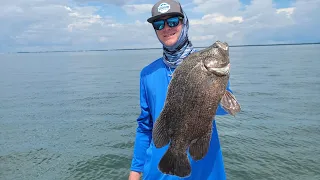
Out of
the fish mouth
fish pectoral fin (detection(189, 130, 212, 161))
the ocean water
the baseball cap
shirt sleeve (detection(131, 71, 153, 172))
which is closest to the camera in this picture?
the fish mouth

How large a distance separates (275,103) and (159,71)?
2255cm

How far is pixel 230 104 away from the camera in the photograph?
2.97 m

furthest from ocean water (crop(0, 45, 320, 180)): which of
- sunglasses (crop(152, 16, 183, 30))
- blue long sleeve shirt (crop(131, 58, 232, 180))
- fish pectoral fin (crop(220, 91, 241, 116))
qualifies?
sunglasses (crop(152, 16, 183, 30))

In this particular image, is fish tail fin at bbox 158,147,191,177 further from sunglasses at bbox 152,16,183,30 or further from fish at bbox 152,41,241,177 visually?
sunglasses at bbox 152,16,183,30

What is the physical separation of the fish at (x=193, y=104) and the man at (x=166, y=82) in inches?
14.9

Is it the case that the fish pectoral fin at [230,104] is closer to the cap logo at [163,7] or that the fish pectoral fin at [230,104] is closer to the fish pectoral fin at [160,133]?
the fish pectoral fin at [160,133]

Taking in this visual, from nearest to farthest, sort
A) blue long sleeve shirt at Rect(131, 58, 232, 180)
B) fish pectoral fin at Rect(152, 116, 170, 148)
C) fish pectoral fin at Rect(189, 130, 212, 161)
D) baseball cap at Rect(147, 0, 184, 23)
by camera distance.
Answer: fish pectoral fin at Rect(189, 130, 212, 161)
fish pectoral fin at Rect(152, 116, 170, 148)
baseball cap at Rect(147, 0, 184, 23)
blue long sleeve shirt at Rect(131, 58, 232, 180)

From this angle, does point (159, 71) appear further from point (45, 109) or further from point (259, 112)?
point (45, 109)

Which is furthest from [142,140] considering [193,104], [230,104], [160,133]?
[230,104]

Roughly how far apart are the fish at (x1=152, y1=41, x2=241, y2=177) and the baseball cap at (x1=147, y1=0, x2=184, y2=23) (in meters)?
0.64

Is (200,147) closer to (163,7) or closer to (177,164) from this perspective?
(177,164)

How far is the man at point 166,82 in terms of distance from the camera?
3398mm

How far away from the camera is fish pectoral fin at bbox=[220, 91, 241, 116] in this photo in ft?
9.62

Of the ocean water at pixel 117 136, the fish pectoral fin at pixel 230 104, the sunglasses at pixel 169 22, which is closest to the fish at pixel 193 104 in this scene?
the fish pectoral fin at pixel 230 104
